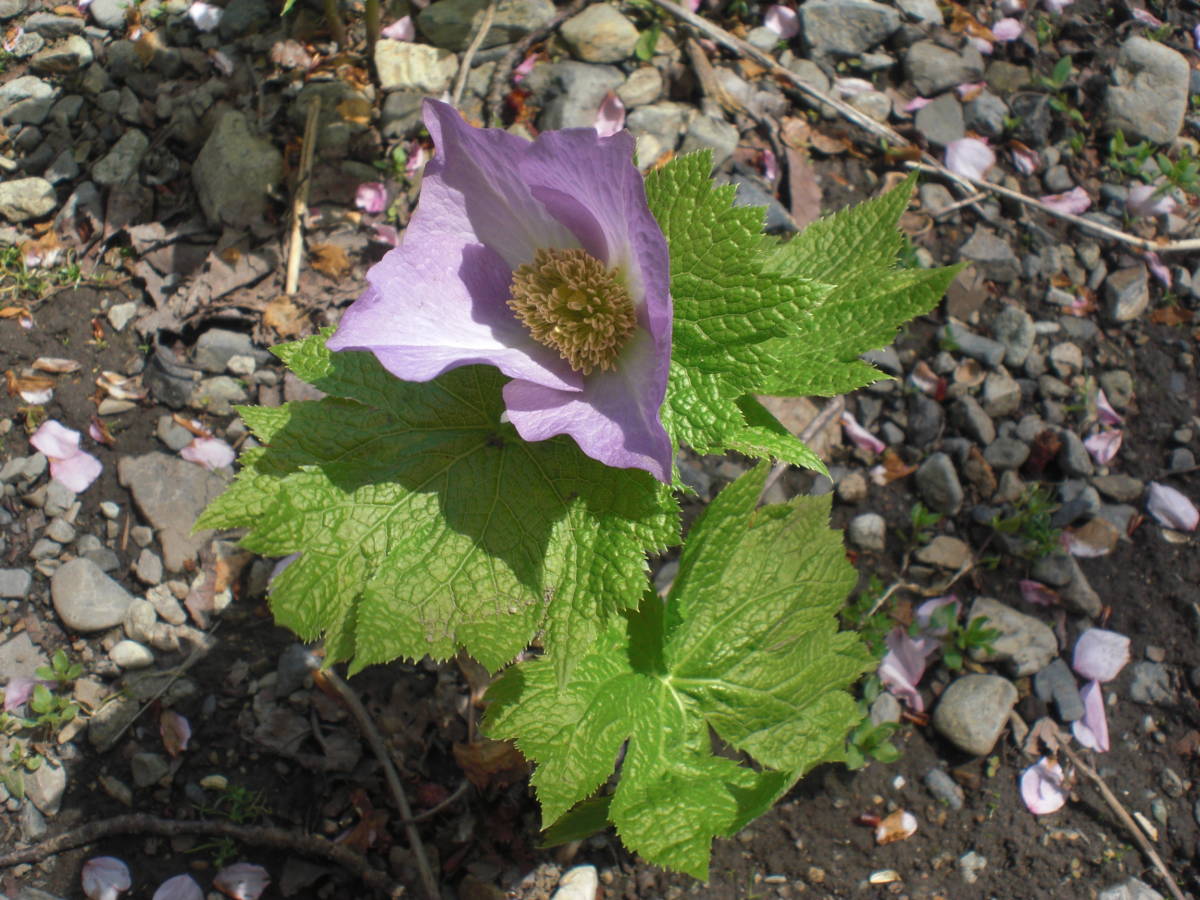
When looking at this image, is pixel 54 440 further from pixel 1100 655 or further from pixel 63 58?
pixel 1100 655

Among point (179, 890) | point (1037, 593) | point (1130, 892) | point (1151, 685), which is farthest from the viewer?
point (1037, 593)

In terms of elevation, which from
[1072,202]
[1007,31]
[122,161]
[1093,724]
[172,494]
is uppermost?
[1007,31]

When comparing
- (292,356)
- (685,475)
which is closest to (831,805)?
(685,475)

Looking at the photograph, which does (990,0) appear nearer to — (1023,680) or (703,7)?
(703,7)

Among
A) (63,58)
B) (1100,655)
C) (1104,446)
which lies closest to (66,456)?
(63,58)

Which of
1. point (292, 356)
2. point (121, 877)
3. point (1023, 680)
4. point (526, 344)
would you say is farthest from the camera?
point (1023, 680)

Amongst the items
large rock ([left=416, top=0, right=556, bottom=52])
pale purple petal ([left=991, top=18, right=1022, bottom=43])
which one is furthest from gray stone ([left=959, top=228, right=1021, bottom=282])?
large rock ([left=416, top=0, right=556, bottom=52])

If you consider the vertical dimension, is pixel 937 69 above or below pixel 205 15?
below
